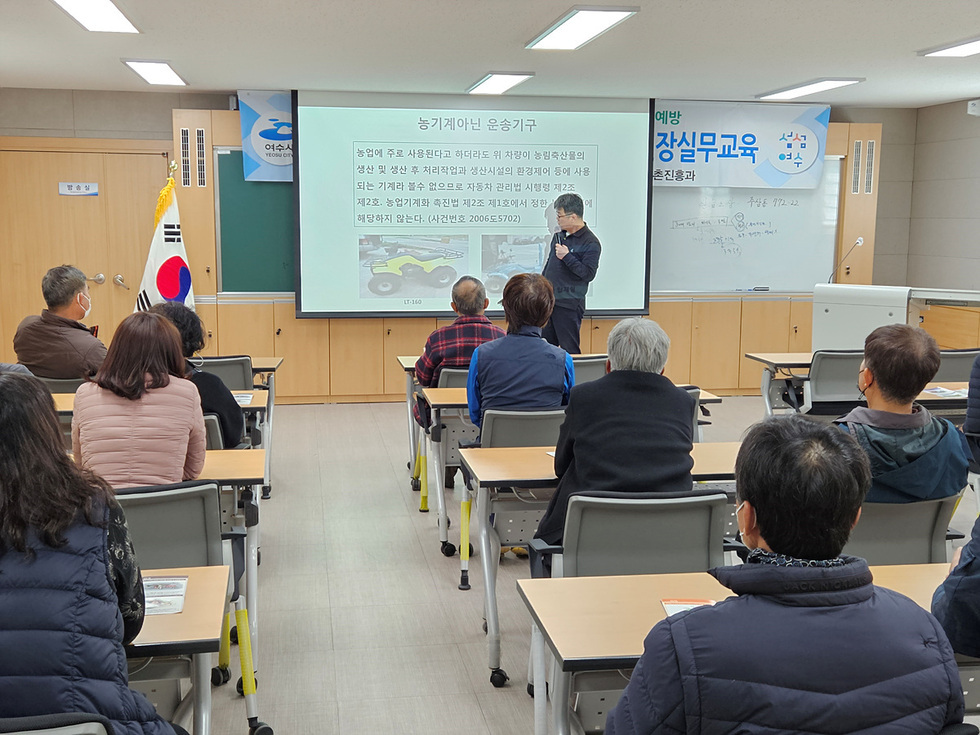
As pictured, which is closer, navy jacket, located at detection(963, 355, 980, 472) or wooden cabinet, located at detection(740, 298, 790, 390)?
navy jacket, located at detection(963, 355, 980, 472)

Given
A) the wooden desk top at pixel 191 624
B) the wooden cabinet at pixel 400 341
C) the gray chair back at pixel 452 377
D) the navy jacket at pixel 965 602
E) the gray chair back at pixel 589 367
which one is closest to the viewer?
the navy jacket at pixel 965 602

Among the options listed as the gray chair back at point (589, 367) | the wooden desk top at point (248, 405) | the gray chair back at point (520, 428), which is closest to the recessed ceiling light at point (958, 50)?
the gray chair back at point (589, 367)

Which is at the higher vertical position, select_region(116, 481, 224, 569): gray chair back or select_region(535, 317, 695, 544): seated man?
select_region(535, 317, 695, 544): seated man

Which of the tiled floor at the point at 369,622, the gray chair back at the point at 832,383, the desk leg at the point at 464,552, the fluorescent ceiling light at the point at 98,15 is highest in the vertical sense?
the fluorescent ceiling light at the point at 98,15

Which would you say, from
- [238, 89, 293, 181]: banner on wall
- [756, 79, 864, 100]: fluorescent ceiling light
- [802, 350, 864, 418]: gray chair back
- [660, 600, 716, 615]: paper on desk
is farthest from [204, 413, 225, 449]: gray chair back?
[756, 79, 864, 100]: fluorescent ceiling light

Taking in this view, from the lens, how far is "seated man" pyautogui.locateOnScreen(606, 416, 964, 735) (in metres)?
1.16

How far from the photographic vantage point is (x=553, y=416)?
374 cm

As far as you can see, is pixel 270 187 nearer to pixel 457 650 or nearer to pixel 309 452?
pixel 309 452

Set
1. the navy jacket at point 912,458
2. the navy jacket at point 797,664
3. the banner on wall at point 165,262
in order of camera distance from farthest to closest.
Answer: the banner on wall at point 165,262, the navy jacket at point 912,458, the navy jacket at point 797,664

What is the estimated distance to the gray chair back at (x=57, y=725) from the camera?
4.26ft

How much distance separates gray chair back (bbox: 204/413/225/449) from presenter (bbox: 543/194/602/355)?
135 inches

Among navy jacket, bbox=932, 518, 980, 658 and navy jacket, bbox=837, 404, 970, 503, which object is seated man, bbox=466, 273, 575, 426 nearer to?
navy jacket, bbox=837, 404, 970, 503

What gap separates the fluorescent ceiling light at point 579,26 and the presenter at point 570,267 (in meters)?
1.10

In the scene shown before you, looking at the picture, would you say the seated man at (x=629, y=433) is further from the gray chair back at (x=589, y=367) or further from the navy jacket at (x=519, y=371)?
the gray chair back at (x=589, y=367)
